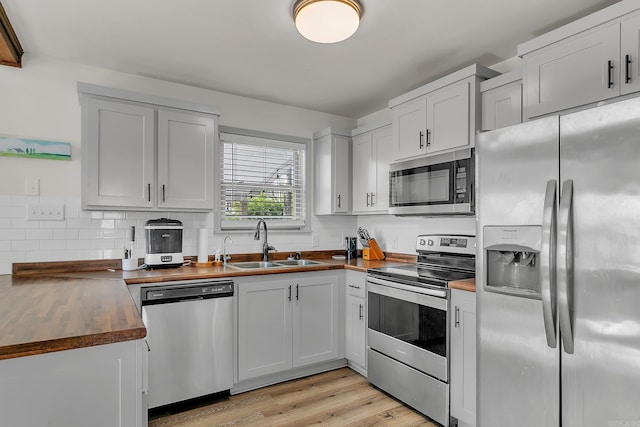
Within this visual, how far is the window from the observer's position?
3.47 m

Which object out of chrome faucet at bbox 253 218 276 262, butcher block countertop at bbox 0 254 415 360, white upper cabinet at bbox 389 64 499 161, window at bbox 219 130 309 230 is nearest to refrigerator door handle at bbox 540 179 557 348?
white upper cabinet at bbox 389 64 499 161

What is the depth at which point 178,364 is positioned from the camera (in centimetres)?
251

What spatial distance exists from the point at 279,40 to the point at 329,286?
1.97 metres

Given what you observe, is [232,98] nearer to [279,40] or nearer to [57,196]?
[279,40]

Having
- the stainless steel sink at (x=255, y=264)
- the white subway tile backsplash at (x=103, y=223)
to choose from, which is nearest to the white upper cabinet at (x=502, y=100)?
the stainless steel sink at (x=255, y=264)

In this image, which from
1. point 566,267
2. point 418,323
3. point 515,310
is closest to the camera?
point 566,267

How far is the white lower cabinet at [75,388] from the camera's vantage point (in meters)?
1.11

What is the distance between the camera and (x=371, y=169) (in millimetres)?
3520

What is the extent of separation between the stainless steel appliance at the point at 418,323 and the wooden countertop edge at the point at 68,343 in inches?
→ 69.4

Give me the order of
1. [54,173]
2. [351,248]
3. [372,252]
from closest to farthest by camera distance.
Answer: [54,173] < [372,252] < [351,248]

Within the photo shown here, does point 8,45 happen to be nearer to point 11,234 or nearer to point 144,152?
point 144,152

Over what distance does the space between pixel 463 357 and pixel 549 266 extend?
0.87m

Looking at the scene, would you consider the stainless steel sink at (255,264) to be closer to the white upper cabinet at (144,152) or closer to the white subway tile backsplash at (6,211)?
the white upper cabinet at (144,152)

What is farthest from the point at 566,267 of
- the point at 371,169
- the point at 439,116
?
the point at 371,169
